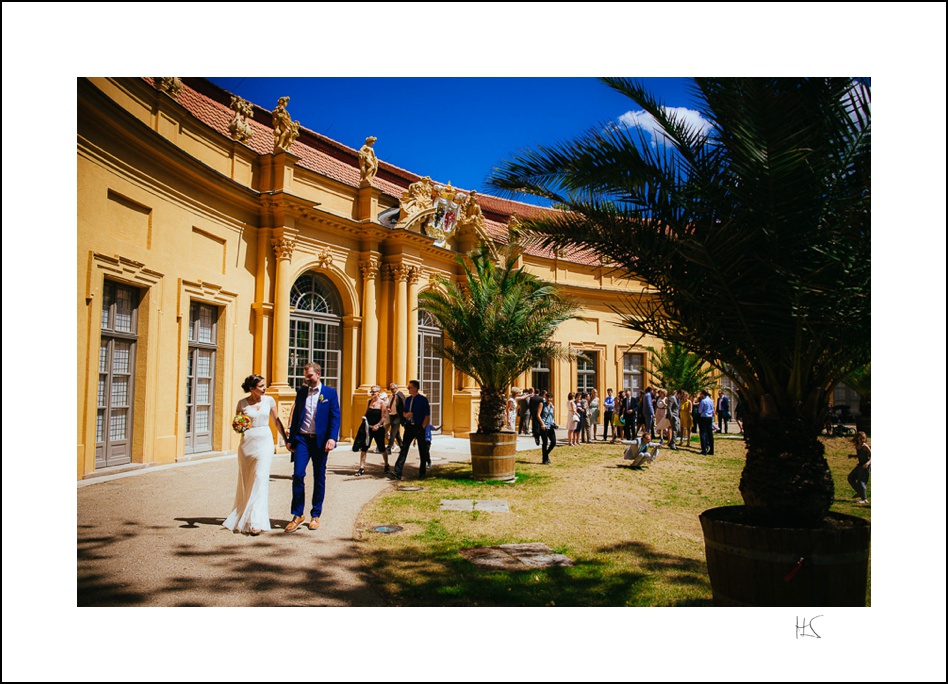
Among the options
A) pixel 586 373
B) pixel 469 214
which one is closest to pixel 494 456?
pixel 469 214

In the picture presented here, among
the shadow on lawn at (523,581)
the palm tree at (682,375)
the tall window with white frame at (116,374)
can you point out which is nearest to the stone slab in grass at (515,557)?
the shadow on lawn at (523,581)

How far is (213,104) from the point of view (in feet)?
31.7

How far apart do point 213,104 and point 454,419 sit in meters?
9.92

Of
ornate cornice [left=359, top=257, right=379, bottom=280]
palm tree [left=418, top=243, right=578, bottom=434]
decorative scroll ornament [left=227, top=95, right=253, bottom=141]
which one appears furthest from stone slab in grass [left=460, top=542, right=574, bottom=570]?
ornate cornice [left=359, top=257, right=379, bottom=280]

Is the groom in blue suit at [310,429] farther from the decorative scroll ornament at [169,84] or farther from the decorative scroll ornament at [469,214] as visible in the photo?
the decorative scroll ornament at [469,214]

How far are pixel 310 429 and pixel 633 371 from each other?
18676mm

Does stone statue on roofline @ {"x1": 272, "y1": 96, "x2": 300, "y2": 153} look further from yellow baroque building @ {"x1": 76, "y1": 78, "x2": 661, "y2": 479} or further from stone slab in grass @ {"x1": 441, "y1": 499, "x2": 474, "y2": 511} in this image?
stone slab in grass @ {"x1": 441, "y1": 499, "x2": 474, "y2": 511}

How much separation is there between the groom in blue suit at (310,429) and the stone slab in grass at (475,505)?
1882 mm

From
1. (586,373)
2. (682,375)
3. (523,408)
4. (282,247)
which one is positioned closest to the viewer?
(282,247)

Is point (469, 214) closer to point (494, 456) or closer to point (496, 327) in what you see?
point (496, 327)

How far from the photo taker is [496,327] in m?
10.2

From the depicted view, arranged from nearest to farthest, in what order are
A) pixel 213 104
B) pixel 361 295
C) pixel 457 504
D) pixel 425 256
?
pixel 457 504 → pixel 213 104 → pixel 361 295 → pixel 425 256
